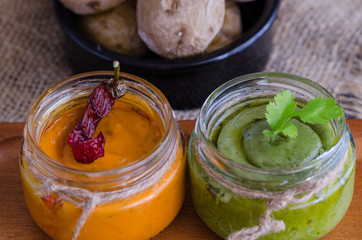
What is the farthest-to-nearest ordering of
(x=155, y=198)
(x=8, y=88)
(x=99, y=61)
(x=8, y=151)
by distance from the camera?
(x=8, y=88) < (x=99, y=61) < (x=8, y=151) < (x=155, y=198)

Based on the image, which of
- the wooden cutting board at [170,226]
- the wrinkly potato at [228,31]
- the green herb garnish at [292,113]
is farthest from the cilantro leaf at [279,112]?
the wrinkly potato at [228,31]

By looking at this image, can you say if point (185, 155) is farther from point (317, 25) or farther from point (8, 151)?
point (317, 25)

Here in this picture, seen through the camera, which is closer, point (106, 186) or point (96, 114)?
point (106, 186)

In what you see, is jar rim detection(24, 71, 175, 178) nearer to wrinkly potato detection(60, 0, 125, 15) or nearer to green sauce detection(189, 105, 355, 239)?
green sauce detection(189, 105, 355, 239)

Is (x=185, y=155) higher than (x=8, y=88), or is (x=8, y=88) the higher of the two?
(x=185, y=155)

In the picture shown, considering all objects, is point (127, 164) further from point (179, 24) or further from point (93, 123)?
point (179, 24)

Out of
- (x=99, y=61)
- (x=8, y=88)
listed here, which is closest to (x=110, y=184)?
(x=99, y=61)

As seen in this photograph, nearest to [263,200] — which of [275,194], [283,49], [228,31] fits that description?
[275,194]
